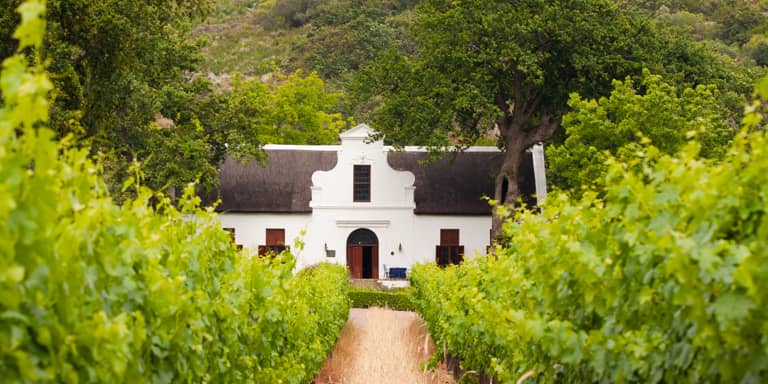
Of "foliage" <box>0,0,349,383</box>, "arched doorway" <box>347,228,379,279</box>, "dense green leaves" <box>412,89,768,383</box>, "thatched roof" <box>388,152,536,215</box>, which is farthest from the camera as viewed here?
"thatched roof" <box>388,152,536,215</box>

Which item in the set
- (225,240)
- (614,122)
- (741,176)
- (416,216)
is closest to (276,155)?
(416,216)

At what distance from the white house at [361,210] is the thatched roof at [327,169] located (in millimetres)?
40

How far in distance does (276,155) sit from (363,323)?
17.6m

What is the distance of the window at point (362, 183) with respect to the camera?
4225cm

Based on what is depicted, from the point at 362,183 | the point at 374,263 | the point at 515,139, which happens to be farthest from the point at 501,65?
the point at 374,263

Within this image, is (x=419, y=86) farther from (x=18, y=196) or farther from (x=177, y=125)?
(x=18, y=196)

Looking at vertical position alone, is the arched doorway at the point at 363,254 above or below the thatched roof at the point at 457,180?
below

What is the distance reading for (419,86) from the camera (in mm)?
36906

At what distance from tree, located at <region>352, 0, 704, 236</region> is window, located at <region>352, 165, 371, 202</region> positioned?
4.98 meters

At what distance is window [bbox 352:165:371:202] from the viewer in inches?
1663

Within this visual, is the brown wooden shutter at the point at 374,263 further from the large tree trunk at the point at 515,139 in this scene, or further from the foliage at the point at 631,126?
the foliage at the point at 631,126

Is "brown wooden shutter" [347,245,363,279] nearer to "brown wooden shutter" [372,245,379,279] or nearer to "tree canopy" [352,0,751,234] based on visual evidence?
"brown wooden shutter" [372,245,379,279]

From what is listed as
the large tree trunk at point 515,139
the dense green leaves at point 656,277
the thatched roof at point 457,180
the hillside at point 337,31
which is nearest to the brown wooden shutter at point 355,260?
the thatched roof at point 457,180

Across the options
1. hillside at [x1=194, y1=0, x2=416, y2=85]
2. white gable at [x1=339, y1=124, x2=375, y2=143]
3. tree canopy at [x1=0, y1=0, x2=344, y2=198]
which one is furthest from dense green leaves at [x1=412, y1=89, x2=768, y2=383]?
hillside at [x1=194, y1=0, x2=416, y2=85]
